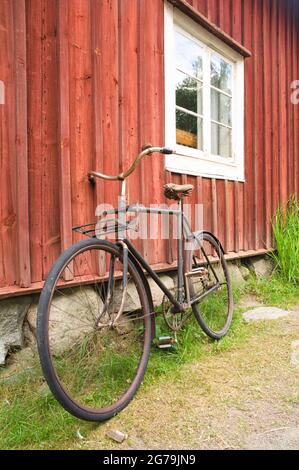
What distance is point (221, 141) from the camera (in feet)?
14.2

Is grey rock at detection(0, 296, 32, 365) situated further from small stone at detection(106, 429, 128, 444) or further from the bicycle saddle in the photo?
the bicycle saddle

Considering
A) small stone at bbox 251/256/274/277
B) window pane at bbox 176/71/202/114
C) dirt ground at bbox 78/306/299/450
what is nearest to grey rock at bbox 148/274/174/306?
dirt ground at bbox 78/306/299/450

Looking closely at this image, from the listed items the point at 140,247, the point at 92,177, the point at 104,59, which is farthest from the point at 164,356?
the point at 104,59

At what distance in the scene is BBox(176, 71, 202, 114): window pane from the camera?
3621mm

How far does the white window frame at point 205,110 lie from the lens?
10.8 ft

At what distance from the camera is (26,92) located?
2193mm

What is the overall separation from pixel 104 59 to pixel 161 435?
233 cm

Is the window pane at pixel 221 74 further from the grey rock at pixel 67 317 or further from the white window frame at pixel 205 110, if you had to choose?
the grey rock at pixel 67 317

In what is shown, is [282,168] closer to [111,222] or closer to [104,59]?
[104,59]

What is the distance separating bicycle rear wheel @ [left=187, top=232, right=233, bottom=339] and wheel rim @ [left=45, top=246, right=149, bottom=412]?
0.50 metres

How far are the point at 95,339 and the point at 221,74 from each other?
343 cm

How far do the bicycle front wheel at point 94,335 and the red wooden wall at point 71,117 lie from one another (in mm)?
275

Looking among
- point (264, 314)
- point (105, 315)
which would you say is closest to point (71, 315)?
point (105, 315)

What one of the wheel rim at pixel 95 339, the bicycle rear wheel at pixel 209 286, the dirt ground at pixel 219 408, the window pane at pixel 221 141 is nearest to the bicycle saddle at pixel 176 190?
the bicycle rear wheel at pixel 209 286
